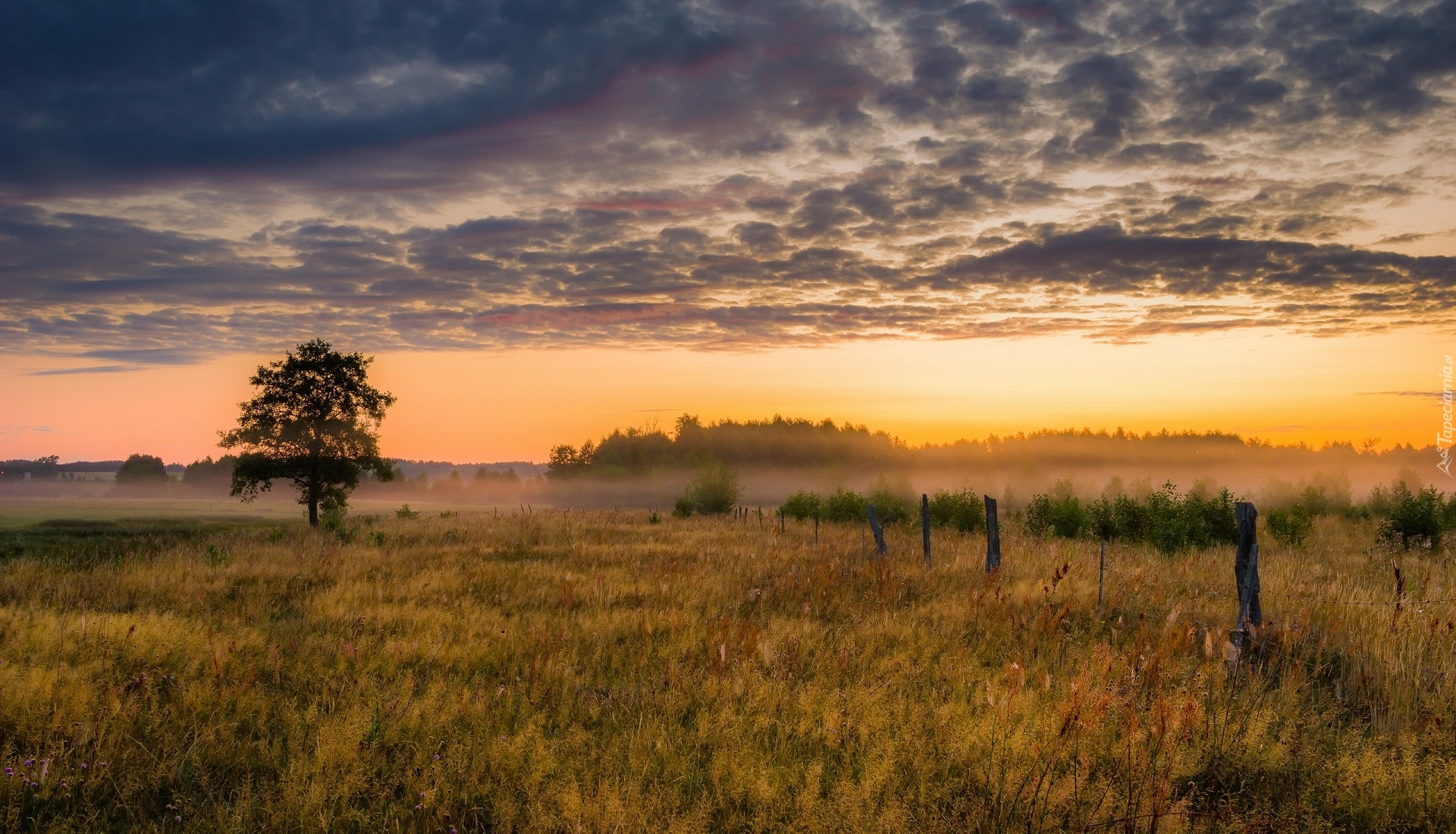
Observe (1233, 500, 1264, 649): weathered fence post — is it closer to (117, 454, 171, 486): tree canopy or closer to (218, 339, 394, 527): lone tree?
(218, 339, 394, 527): lone tree

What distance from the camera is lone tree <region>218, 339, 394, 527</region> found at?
28359 millimetres

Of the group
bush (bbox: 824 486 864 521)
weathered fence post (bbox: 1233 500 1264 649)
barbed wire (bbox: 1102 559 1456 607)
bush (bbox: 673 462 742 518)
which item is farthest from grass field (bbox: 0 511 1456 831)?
bush (bbox: 673 462 742 518)

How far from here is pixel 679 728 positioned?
5.39 meters

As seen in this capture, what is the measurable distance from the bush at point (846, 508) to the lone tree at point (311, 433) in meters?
25.7

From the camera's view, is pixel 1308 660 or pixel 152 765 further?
pixel 1308 660

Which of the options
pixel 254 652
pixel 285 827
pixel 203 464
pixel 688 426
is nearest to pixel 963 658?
pixel 285 827

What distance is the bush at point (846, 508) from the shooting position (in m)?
42.5

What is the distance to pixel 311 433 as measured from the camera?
95.5ft

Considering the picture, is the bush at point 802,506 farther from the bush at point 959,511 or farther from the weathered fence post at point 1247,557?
the weathered fence post at point 1247,557

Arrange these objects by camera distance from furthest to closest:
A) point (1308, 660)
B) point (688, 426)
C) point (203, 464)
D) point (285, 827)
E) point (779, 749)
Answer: point (203, 464)
point (688, 426)
point (1308, 660)
point (779, 749)
point (285, 827)

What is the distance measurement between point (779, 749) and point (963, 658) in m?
3.23

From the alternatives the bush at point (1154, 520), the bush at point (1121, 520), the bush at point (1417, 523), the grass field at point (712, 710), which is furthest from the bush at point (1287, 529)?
the grass field at point (712, 710)

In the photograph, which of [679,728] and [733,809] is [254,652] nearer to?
[679,728]

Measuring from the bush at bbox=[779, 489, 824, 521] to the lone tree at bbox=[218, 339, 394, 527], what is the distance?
25552 mm
